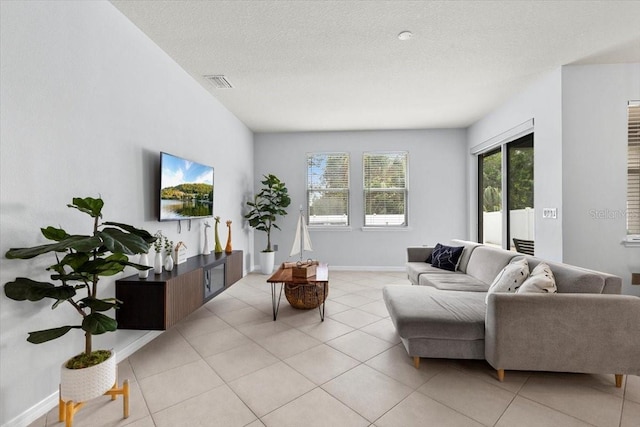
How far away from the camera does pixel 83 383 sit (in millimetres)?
1496

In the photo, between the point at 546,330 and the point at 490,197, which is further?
the point at 490,197

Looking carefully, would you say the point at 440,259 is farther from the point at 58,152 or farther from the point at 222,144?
the point at 58,152

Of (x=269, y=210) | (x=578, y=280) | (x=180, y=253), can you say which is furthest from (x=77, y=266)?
(x=269, y=210)

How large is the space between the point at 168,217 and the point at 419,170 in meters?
4.39

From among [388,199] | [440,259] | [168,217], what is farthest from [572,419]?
[388,199]

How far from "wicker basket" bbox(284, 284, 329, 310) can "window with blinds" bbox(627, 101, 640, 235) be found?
3.36 m

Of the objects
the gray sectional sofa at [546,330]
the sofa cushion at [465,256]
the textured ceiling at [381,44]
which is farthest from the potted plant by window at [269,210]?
the gray sectional sofa at [546,330]

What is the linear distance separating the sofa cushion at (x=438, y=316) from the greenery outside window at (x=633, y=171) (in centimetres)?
207

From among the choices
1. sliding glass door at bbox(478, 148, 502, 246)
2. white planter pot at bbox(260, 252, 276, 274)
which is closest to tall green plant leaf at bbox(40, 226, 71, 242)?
white planter pot at bbox(260, 252, 276, 274)

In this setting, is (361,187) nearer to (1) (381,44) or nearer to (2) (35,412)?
(1) (381,44)

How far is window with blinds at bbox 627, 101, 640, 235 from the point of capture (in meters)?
3.03

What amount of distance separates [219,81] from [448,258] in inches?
143

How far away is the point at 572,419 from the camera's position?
160 centimetres

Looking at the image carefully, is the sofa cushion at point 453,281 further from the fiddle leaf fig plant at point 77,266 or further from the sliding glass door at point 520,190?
the fiddle leaf fig plant at point 77,266
